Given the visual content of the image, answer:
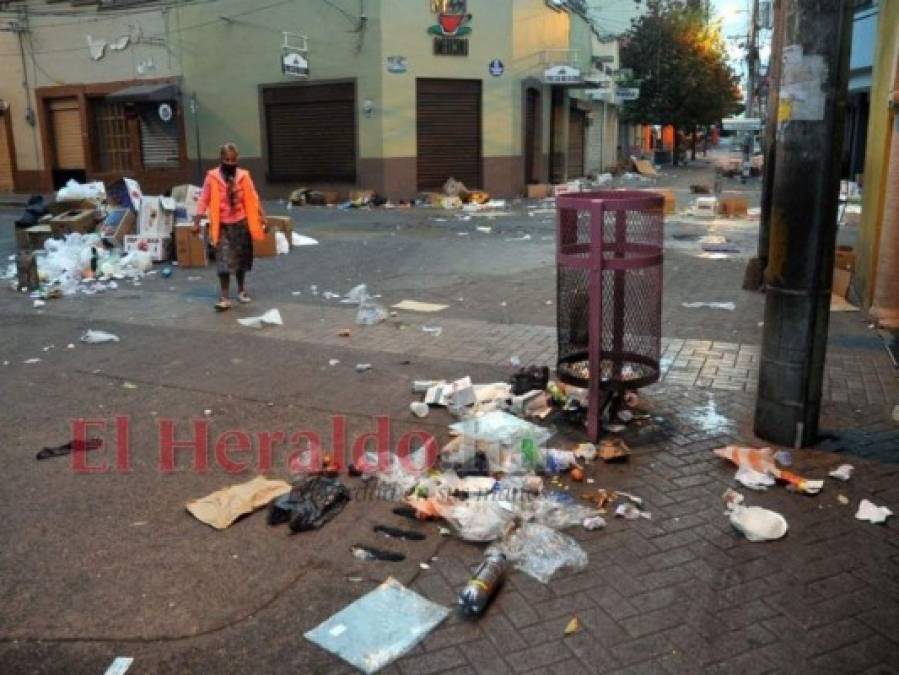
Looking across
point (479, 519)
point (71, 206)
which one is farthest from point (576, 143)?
point (479, 519)

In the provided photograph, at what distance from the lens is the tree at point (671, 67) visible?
40.2m

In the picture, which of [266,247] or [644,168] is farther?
[644,168]

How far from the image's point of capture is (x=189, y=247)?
11.7m

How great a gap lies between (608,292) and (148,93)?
21926mm

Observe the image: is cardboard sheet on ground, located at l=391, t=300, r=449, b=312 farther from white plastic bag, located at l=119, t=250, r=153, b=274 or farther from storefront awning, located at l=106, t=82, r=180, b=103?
storefront awning, located at l=106, t=82, r=180, b=103

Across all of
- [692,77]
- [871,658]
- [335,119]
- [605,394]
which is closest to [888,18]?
[605,394]

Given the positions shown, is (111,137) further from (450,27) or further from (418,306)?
(418,306)

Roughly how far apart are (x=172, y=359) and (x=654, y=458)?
13.9ft

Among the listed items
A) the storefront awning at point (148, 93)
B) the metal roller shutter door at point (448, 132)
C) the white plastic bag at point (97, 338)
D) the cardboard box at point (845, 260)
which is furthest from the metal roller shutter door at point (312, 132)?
the cardboard box at point (845, 260)

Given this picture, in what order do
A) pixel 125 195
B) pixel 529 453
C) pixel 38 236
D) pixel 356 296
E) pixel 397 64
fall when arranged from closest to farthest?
pixel 529 453, pixel 356 296, pixel 38 236, pixel 125 195, pixel 397 64

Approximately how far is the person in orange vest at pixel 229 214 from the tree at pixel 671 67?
3508cm

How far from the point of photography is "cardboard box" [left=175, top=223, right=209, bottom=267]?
11703 mm

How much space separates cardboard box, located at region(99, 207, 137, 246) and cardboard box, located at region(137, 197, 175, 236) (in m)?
0.29

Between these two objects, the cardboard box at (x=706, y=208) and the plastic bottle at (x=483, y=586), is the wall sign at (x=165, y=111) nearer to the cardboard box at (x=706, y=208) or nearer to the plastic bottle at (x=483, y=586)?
the cardboard box at (x=706, y=208)
